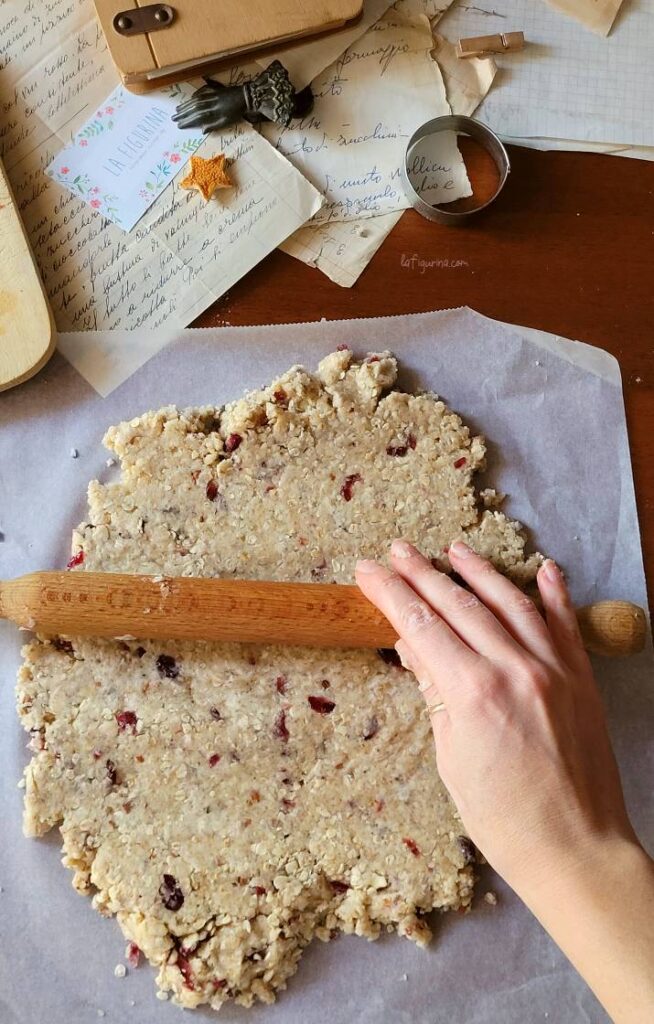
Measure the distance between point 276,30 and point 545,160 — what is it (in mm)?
442

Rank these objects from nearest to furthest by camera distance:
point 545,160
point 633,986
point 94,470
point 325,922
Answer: point 633,986 → point 325,922 → point 94,470 → point 545,160

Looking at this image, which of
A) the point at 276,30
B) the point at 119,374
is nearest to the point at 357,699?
the point at 119,374

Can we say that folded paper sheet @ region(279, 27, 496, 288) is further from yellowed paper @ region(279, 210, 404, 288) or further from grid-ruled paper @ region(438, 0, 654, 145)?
grid-ruled paper @ region(438, 0, 654, 145)

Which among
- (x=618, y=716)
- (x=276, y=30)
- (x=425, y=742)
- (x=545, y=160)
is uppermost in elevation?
(x=276, y=30)

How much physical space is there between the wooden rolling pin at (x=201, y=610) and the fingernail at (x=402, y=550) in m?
0.07

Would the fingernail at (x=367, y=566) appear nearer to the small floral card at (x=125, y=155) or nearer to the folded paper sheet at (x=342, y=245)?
the folded paper sheet at (x=342, y=245)

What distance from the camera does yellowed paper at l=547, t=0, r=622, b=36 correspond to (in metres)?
1.32

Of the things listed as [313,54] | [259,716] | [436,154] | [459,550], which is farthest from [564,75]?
[259,716]

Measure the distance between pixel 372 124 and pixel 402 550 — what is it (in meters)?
0.67

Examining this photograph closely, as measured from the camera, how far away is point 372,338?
1.23m

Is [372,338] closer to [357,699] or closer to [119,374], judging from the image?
[119,374]

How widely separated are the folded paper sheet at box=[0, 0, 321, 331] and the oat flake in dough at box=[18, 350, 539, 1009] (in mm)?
194

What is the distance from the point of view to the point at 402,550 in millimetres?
1057

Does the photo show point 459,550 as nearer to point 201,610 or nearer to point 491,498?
point 491,498
